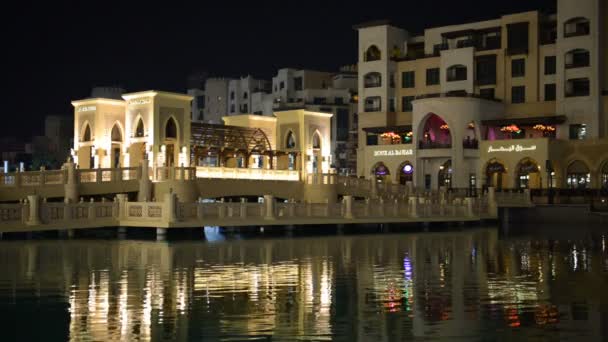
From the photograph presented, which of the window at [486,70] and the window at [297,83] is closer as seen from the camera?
the window at [486,70]

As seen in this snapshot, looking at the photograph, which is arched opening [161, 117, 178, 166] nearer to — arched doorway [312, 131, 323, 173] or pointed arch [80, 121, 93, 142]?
pointed arch [80, 121, 93, 142]

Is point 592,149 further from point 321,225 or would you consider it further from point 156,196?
point 156,196

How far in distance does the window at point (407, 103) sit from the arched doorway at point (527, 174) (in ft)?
46.0

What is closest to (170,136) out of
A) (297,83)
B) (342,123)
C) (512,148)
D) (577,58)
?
(512,148)

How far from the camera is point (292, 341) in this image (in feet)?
40.1

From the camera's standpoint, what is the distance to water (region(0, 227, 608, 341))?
1319 cm

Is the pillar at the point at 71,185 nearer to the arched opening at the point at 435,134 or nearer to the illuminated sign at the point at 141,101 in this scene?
the illuminated sign at the point at 141,101

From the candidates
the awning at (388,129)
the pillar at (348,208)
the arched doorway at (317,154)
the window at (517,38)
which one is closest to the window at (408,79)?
the awning at (388,129)

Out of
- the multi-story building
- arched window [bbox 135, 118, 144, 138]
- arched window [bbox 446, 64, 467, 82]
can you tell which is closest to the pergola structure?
arched window [bbox 135, 118, 144, 138]

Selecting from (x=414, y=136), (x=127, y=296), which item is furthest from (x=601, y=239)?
(x=414, y=136)

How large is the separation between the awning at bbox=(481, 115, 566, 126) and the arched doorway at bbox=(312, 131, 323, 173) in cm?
1628

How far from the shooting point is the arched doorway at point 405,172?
76688mm

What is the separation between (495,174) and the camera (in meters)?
73.9

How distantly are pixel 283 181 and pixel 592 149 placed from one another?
1106 inches
